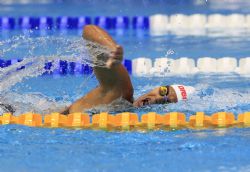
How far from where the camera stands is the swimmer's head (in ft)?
12.4

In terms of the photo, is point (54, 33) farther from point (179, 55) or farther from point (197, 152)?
point (197, 152)

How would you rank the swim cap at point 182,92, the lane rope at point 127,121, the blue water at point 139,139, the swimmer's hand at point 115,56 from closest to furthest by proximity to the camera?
the blue water at point 139,139, the swimmer's hand at point 115,56, the lane rope at point 127,121, the swim cap at point 182,92

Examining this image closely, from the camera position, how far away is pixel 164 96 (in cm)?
382

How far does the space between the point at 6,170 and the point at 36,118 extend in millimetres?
710

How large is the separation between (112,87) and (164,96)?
40cm

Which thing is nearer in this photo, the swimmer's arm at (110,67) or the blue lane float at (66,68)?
the swimmer's arm at (110,67)

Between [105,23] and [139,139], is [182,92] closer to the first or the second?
[139,139]

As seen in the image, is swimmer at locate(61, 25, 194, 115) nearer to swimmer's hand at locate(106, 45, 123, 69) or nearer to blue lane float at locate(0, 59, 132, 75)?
swimmer's hand at locate(106, 45, 123, 69)

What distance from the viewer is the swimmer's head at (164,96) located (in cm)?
378

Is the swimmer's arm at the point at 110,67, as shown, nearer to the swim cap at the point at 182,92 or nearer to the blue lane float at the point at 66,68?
the swim cap at the point at 182,92

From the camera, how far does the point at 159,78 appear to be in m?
5.36

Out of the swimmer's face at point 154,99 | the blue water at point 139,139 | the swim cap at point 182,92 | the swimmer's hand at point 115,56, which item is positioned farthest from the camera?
the swim cap at point 182,92

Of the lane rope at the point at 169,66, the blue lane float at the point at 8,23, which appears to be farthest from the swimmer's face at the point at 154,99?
the blue lane float at the point at 8,23

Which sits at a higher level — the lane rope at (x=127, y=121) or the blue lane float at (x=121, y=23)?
the blue lane float at (x=121, y=23)
